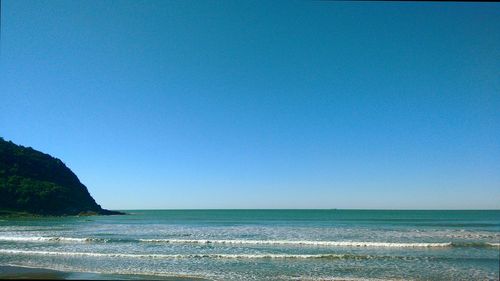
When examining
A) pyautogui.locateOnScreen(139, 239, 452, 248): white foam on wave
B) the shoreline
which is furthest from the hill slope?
the shoreline

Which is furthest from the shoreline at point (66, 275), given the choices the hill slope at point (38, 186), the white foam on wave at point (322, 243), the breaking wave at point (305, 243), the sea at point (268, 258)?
the hill slope at point (38, 186)

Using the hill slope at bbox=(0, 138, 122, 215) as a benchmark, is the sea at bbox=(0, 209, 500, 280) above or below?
below

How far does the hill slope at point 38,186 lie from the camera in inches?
3130

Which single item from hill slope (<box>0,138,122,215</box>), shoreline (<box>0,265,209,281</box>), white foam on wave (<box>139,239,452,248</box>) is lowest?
shoreline (<box>0,265,209,281</box>)

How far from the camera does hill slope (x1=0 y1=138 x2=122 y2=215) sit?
7950 cm

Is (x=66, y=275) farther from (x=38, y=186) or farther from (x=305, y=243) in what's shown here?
(x=38, y=186)

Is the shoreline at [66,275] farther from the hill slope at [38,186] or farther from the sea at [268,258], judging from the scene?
the hill slope at [38,186]

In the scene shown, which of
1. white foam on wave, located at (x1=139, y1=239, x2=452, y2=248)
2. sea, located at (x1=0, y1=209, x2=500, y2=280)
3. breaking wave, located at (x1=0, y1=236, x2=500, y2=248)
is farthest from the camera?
white foam on wave, located at (x1=139, y1=239, x2=452, y2=248)

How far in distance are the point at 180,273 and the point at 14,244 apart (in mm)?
17439

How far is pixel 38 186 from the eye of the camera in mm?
85250

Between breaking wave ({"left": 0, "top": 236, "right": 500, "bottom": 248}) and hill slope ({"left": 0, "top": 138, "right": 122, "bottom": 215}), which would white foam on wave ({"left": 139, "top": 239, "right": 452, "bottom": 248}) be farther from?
hill slope ({"left": 0, "top": 138, "right": 122, "bottom": 215})

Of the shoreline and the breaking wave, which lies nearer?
the shoreline

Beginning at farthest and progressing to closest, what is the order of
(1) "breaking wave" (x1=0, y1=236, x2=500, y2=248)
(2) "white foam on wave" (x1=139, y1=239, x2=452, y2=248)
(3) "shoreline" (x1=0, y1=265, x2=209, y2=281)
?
1. (2) "white foam on wave" (x1=139, y1=239, x2=452, y2=248)
2. (1) "breaking wave" (x1=0, y1=236, x2=500, y2=248)
3. (3) "shoreline" (x1=0, y1=265, x2=209, y2=281)

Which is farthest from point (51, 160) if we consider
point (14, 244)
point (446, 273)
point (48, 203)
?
point (446, 273)
